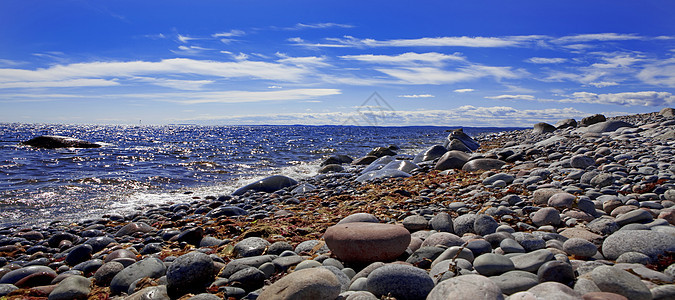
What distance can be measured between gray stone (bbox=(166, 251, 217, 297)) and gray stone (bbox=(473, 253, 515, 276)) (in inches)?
82.6

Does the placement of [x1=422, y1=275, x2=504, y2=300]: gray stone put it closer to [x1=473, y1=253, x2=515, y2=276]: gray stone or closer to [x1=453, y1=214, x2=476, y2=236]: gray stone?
[x1=473, y1=253, x2=515, y2=276]: gray stone

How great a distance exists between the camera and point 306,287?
2277 mm

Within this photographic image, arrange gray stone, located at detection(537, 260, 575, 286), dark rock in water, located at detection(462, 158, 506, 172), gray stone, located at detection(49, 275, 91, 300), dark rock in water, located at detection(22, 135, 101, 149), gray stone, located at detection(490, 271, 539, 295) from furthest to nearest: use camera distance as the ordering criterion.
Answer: dark rock in water, located at detection(22, 135, 101, 149)
dark rock in water, located at detection(462, 158, 506, 172)
gray stone, located at detection(49, 275, 91, 300)
gray stone, located at detection(537, 260, 575, 286)
gray stone, located at detection(490, 271, 539, 295)

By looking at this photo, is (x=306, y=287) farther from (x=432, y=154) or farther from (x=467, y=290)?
(x=432, y=154)

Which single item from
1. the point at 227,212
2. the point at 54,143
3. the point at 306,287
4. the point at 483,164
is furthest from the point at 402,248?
the point at 54,143

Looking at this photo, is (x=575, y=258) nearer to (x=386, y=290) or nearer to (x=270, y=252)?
(x=386, y=290)

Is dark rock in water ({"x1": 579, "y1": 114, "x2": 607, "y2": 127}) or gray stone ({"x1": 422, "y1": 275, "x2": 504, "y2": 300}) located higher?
dark rock in water ({"x1": 579, "y1": 114, "x2": 607, "y2": 127})

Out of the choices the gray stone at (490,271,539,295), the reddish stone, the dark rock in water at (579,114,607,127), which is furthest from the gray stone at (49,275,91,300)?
the dark rock in water at (579,114,607,127)

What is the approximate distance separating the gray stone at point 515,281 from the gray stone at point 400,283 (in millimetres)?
423

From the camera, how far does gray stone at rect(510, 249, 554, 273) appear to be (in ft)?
8.14

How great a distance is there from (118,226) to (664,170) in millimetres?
9043

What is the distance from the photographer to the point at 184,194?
32.5 ft

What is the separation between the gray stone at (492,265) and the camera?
2.53m

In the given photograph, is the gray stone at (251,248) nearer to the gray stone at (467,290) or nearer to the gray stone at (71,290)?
the gray stone at (71,290)
